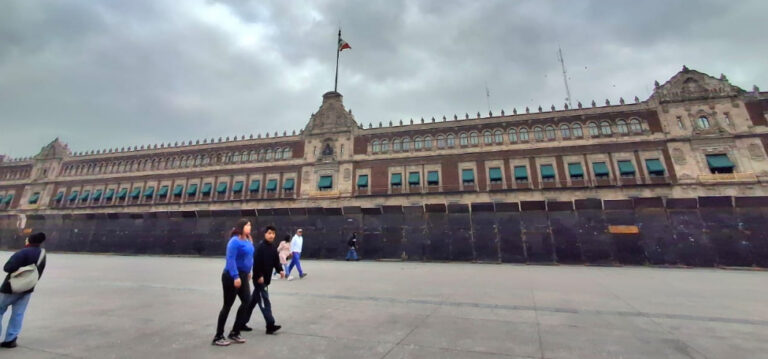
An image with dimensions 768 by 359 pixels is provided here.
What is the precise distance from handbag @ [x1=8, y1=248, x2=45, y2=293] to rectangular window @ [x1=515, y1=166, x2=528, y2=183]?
29.3 meters

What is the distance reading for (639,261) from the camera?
14195 millimetres

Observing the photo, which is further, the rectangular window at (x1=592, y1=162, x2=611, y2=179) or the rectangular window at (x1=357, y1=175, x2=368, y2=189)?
the rectangular window at (x1=357, y1=175, x2=368, y2=189)

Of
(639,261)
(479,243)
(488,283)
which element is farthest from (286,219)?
(639,261)

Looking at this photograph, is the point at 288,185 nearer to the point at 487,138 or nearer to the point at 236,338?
the point at 487,138

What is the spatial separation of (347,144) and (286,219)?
51.7 feet

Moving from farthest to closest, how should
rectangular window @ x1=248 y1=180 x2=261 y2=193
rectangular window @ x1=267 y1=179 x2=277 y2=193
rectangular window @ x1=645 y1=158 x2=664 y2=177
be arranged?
rectangular window @ x1=248 y1=180 x2=261 y2=193 < rectangular window @ x1=267 y1=179 x2=277 y2=193 < rectangular window @ x1=645 y1=158 x2=664 y2=177

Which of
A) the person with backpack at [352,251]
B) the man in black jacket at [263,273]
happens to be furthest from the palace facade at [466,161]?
the man in black jacket at [263,273]

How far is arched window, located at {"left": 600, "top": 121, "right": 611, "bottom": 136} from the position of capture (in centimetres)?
2744

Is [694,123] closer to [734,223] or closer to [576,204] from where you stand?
[734,223]

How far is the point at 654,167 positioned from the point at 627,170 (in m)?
2.11

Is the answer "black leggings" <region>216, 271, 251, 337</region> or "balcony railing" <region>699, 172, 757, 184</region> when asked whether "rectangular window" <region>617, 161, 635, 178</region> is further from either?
"black leggings" <region>216, 271, 251, 337</region>

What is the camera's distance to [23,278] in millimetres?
3746

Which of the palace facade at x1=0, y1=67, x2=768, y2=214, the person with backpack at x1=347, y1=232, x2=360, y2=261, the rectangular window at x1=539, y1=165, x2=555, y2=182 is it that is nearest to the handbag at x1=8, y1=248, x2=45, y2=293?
the person with backpack at x1=347, y1=232, x2=360, y2=261

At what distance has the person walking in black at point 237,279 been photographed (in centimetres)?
368
